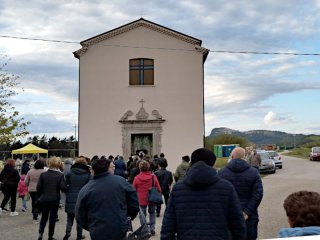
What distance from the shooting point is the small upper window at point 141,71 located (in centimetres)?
2944

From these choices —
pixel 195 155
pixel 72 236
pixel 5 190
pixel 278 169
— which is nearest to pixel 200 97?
pixel 278 169

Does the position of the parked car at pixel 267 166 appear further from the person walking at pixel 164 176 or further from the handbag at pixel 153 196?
the handbag at pixel 153 196

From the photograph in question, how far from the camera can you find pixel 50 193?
30.6ft

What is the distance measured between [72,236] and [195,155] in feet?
21.7

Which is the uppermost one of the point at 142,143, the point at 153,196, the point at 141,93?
the point at 141,93

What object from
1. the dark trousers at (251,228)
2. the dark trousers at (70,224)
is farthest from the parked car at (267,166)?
the dark trousers at (251,228)

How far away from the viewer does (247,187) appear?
6.54 metres

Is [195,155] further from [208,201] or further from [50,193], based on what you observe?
[50,193]

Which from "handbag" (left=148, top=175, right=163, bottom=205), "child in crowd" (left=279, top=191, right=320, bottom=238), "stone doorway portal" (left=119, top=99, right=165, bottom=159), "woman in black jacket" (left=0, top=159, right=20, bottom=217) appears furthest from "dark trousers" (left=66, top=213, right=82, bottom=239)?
"stone doorway portal" (left=119, top=99, right=165, bottom=159)

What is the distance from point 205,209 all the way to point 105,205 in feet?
4.96

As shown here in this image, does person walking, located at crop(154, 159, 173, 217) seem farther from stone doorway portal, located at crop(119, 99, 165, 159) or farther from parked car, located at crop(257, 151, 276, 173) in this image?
parked car, located at crop(257, 151, 276, 173)

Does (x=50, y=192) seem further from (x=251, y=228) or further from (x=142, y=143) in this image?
(x=142, y=143)

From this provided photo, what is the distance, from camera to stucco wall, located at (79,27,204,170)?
28609 mm

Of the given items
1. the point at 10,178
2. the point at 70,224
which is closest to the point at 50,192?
the point at 70,224
